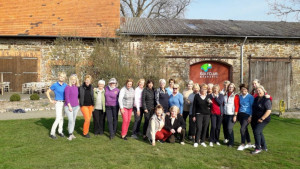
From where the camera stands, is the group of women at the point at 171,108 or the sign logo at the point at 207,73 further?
the sign logo at the point at 207,73

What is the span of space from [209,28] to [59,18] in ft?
30.1

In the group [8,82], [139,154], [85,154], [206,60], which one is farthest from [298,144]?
[8,82]

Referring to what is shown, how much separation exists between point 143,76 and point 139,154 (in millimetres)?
6485

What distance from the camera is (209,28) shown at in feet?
50.4

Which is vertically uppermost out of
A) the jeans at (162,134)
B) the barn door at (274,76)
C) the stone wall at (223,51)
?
the stone wall at (223,51)

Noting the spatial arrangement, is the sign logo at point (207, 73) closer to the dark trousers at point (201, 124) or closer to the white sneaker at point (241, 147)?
the dark trousers at point (201, 124)

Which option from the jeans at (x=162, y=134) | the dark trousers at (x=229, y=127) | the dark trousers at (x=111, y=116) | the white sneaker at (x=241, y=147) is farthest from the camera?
the dark trousers at (x=111, y=116)

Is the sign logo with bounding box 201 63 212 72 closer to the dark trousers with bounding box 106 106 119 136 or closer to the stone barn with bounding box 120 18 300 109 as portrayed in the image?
the stone barn with bounding box 120 18 300 109

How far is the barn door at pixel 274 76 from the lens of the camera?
1478 centimetres

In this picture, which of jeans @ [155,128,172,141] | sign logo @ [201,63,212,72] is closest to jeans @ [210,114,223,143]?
jeans @ [155,128,172,141]

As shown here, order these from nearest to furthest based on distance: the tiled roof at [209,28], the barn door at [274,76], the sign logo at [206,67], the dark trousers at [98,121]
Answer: the dark trousers at [98,121] < the tiled roof at [209,28] < the sign logo at [206,67] < the barn door at [274,76]

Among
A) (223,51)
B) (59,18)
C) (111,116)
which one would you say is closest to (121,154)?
(111,116)

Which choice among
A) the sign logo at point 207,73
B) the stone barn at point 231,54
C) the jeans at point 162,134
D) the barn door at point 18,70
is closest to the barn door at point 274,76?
the stone barn at point 231,54

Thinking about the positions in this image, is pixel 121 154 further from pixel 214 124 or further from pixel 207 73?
pixel 207 73
